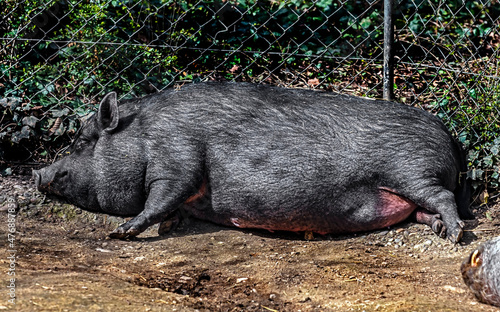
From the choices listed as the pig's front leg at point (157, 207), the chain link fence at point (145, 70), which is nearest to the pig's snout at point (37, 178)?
the chain link fence at point (145, 70)

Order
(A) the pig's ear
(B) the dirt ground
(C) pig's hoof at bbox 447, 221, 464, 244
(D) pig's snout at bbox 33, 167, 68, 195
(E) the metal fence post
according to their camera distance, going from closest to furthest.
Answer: (B) the dirt ground < (C) pig's hoof at bbox 447, 221, 464, 244 < (A) the pig's ear < (D) pig's snout at bbox 33, 167, 68, 195 < (E) the metal fence post

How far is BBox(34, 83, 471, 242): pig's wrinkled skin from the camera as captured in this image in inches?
177

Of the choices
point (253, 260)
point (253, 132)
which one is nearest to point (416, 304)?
point (253, 260)

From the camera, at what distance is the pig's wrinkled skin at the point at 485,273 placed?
3.26 metres

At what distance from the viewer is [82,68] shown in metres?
5.74

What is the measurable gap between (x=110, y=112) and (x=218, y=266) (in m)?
1.56

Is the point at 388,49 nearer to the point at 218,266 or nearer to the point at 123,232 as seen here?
the point at 218,266

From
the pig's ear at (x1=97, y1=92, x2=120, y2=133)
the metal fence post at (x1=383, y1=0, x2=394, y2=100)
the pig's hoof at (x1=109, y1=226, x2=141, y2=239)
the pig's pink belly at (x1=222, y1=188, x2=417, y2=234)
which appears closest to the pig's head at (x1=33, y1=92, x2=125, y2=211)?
the pig's ear at (x1=97, y1=92, x2=120, y2=133)

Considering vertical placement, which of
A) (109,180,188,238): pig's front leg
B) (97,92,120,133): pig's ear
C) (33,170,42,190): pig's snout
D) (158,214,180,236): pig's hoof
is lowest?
(158,214,180,236): pig's hoof

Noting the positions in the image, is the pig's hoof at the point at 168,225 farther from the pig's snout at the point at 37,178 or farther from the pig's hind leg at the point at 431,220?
the pig's hind leg at the point at 431,220

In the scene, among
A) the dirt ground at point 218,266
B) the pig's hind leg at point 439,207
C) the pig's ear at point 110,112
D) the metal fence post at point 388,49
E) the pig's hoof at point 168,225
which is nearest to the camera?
the dirt ground at point 218,266

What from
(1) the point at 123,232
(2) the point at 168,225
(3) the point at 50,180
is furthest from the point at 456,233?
(3) the point at 50,180

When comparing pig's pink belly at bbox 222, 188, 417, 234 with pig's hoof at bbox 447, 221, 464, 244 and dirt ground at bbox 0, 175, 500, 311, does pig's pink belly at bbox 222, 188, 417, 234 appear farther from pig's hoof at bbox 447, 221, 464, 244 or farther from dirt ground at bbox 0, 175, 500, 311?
pig's hoof at bbox 447, 221, 464, 244

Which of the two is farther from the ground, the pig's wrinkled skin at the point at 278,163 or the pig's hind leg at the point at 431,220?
the pig's wrinkled skin at the point at 278,163
